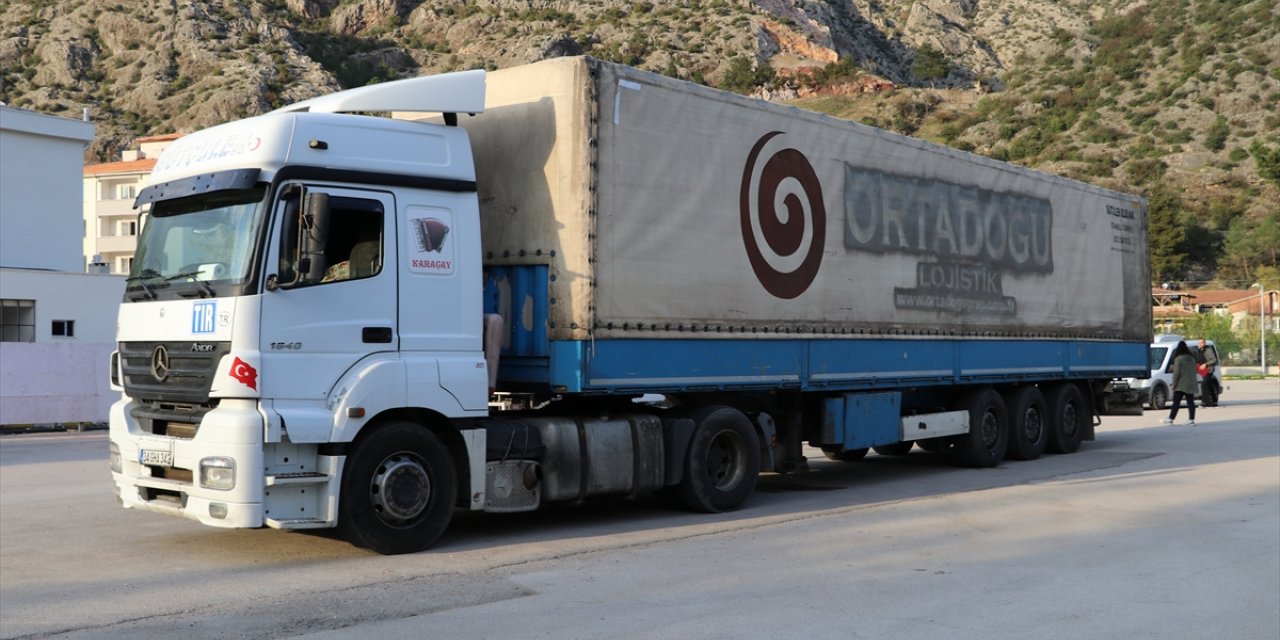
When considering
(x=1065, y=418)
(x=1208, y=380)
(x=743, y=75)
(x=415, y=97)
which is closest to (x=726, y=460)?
(x=415, y=97)

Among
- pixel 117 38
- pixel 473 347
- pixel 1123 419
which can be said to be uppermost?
pixel 117 38

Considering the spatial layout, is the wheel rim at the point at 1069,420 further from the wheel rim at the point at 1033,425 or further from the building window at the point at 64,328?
the building window at the point at 64,328

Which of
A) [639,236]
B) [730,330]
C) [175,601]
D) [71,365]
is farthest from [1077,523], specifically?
[71,365]

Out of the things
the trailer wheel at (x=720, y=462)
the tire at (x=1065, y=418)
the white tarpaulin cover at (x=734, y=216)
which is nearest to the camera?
the white tarpaulin cover at (x=734, y=216)

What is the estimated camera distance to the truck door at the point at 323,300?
7922 millimetres

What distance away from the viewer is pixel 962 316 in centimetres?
1424

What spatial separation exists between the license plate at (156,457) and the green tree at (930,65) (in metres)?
125

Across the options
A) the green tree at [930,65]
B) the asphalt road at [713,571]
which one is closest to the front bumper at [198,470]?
the asphalt road at [713,571]

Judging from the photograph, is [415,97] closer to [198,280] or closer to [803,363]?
[198,280]

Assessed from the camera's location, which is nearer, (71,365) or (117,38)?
(71,365)

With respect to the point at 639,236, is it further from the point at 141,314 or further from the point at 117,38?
the point at 117,38

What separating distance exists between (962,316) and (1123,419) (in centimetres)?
1338

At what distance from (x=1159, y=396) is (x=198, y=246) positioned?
26.5 meters

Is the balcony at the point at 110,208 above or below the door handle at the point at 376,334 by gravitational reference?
above
